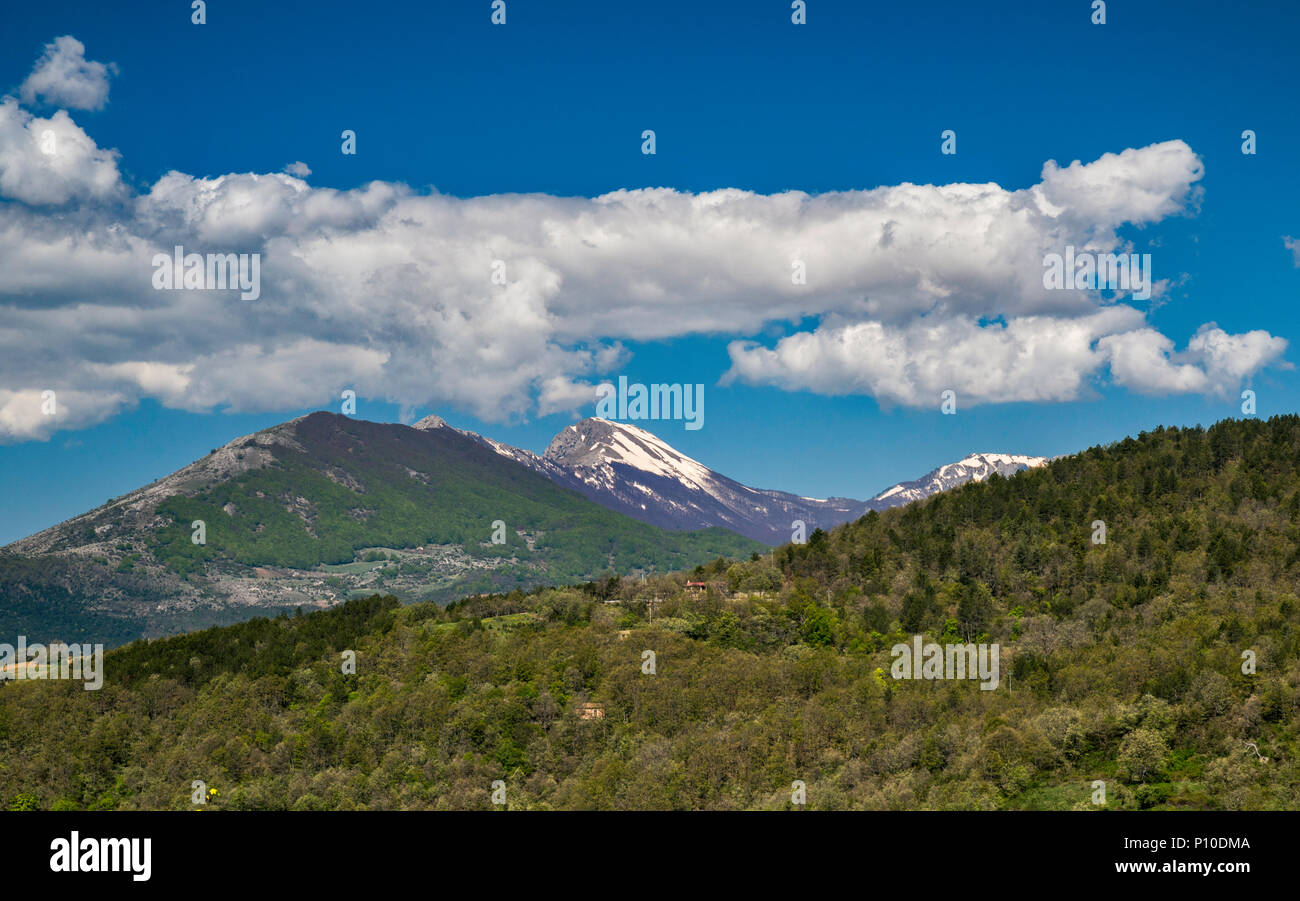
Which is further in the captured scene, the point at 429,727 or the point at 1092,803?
the point at 429,727

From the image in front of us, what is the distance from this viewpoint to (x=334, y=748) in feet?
591

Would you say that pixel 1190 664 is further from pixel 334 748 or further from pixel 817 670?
pixel 334 748

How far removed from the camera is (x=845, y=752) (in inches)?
6083

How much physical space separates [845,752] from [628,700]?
43.0 meters

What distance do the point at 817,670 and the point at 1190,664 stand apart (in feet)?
192

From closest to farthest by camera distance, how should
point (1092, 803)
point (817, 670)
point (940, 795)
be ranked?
point (1092, 803) < point (940, 795) < point (817, 670)
